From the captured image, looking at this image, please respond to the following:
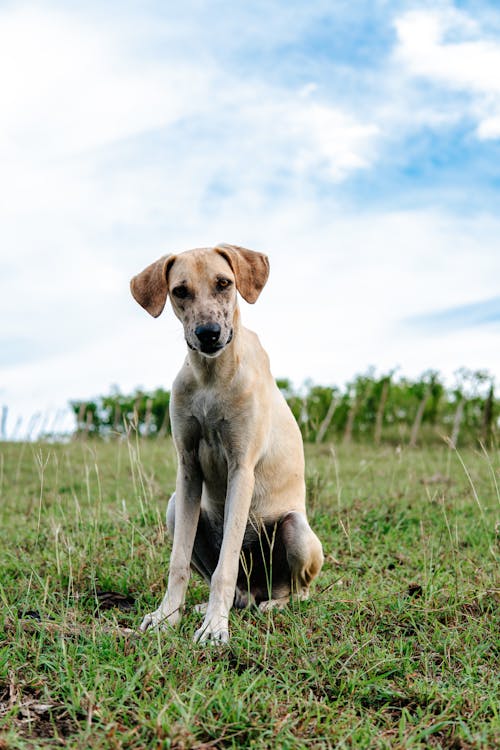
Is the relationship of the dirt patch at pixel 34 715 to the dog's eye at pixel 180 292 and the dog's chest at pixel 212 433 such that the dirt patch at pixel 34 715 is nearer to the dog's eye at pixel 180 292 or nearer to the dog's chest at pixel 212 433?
the dog's chest at pixel 212 433

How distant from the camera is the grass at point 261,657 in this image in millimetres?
2912

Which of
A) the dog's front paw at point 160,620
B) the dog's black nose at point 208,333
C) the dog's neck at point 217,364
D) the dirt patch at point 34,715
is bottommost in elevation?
the dirt patch at point 34,715

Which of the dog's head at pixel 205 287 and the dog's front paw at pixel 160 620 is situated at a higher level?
the dog's head at pixel 205 287

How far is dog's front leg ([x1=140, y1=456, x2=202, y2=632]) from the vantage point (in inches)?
156

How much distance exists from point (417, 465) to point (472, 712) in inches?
296

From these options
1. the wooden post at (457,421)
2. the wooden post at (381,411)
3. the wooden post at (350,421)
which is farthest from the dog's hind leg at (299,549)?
the wooden post at (350,421)

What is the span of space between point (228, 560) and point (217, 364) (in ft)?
3.43

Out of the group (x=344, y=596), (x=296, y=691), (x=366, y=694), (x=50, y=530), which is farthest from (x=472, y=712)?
(x=50, y=530)

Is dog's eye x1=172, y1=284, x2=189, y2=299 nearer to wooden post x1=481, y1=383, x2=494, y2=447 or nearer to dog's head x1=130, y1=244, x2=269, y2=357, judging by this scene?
dog's head x1=130, y1=244, x2=269, y2=357

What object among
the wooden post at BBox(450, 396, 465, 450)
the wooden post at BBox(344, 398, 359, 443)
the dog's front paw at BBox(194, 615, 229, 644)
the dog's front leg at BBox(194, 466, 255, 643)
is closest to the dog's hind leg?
the dog's front leg at BBox(194, 466, 255, 643)

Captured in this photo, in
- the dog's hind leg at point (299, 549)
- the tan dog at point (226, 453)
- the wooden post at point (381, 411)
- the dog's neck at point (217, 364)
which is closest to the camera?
the tan dog at point (226, 453)

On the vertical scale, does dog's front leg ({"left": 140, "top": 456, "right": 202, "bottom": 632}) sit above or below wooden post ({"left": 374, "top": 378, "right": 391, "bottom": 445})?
below

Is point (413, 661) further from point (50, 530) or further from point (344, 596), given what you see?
point (50, 530)

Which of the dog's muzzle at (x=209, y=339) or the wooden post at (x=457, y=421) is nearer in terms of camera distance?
the dog's muzzle at (x=209, y=339)
